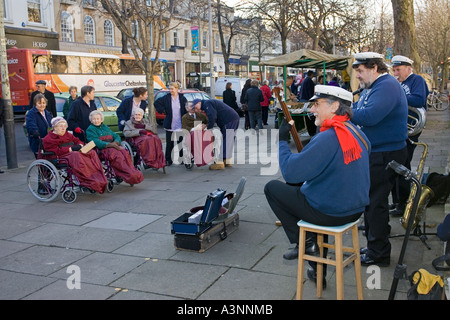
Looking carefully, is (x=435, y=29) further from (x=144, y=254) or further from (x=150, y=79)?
(x=144, y=254)

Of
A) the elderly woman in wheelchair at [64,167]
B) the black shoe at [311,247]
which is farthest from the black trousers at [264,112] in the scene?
the black shoe at [311,247]

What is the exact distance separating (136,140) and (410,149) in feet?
17.0

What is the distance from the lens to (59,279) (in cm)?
423

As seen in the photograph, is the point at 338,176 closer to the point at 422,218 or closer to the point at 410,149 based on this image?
the point at 422,218

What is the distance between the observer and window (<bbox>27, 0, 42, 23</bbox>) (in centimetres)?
3152

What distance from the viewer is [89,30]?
39.7m

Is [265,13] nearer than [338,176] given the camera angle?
No

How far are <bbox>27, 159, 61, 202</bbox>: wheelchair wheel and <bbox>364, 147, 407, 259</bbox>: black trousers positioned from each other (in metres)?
4.76

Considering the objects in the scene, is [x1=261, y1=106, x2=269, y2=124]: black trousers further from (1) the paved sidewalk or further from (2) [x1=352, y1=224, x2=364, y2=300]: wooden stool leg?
(2) [x1=352, y1=224, x2=364, y2=300]: wooden stool leg

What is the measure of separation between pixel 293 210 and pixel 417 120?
107 inches

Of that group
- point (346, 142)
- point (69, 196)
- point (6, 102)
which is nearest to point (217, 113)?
point (69, 196)

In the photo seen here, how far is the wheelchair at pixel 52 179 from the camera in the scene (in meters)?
7.07

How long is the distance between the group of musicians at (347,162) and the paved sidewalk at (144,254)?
1.40ft

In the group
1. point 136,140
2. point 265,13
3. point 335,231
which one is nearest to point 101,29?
point 265,13
